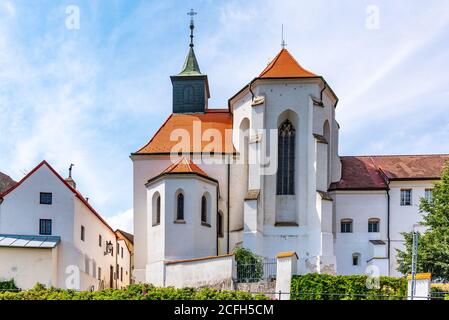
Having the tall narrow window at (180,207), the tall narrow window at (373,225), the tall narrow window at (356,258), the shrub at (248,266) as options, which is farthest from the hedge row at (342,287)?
the tall narrow window at (373,225)

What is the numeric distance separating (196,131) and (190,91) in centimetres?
542

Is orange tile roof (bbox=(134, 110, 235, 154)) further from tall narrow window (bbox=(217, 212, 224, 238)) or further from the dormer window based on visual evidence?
tall narrow window (bbox=(217, 212, 224, 238))

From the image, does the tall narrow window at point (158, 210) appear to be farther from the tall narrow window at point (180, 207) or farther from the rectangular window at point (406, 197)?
the rectangular window at point (406, 197)

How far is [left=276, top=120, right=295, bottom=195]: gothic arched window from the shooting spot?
42469 millimetres

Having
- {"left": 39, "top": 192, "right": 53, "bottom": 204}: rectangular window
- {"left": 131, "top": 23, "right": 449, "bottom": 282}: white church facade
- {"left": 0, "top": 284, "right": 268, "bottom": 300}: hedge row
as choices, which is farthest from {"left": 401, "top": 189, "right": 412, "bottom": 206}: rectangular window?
{"left": 39, "top": 192, "right": 53, "bottom": 204}: rectangular window

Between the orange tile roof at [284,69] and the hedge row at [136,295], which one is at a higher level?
the orange tile roof at [284,69]

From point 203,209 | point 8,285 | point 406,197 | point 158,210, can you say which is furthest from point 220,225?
point 8,285

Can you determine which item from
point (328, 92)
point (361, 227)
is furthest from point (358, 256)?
point (328, 92)

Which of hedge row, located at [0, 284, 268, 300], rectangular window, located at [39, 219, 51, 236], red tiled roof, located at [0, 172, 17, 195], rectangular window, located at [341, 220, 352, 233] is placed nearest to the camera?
hedge row, located at [0, 284, 268, 300]

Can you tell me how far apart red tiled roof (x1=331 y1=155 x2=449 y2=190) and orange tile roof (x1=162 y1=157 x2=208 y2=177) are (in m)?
9.69

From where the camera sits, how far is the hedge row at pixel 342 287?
2959 cm

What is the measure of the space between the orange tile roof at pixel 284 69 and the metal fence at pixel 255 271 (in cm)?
1271

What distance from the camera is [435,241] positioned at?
118ft

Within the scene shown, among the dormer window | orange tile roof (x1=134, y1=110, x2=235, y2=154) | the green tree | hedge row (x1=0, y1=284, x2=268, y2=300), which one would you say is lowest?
hedge row (x1=0, y1=284, x2=268, y2=300)
